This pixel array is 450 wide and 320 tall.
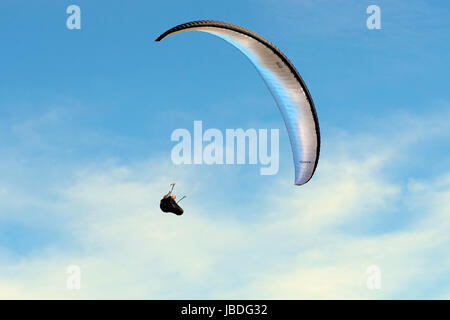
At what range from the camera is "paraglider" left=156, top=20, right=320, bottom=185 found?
28953mm

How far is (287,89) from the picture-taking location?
31594 mm

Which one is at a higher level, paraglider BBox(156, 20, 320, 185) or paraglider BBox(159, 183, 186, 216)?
paraglider BBox(156, 20, 320, 185)

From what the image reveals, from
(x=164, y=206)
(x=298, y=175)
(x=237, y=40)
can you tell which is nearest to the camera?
(x=237, y=40)

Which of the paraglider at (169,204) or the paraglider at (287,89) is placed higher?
the paraglider at (287,89)

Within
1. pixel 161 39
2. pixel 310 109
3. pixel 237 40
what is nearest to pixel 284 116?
pixel 310 109

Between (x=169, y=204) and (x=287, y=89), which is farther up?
(x=287, y=89)

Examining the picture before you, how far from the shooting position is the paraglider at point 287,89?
2895 cm

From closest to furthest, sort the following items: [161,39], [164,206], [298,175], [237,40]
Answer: [161,39], [237,40], [164,206], [298,175]
